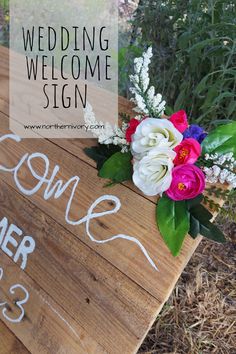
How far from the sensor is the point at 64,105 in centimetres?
109

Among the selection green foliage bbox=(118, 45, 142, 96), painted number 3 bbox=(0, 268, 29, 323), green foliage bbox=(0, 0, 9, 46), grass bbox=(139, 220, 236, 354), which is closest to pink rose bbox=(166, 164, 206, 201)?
painted number 3 bbox=(0, 268, 29, 323)

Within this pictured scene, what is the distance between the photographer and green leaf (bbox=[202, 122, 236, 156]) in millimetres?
805

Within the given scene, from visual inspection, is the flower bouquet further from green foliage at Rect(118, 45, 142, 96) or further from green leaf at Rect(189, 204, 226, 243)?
green foliage at Rect(118, 45, 142, 96)

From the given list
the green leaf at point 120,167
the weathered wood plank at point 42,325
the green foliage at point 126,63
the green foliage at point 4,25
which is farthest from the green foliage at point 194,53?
the green foliage at point 4,25

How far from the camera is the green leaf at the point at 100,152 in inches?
35.3

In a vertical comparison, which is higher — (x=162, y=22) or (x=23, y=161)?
(x=162, y=22)

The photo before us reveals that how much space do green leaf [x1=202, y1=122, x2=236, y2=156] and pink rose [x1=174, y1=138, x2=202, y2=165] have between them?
0.05 meters

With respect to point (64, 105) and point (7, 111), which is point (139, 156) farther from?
point (7, 111)

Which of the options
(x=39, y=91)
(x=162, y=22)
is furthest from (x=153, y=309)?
(x=162, y=22)

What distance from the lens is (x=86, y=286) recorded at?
0.83 meters

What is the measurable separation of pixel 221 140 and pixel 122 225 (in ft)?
0.90

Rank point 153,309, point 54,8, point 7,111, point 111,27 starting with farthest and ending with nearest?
point 54,8
point 111,27
point 7,111
point 153,309

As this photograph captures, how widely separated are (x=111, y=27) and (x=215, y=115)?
1018 millimetres

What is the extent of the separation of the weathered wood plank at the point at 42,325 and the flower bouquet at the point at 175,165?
10.5 inches
